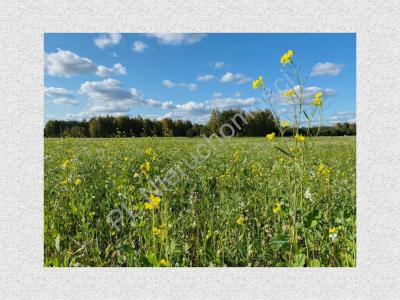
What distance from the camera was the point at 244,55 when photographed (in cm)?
292

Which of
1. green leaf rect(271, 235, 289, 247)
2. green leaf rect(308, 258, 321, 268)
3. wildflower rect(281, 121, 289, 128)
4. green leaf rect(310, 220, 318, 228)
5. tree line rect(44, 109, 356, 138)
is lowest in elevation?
green leaf rect(308, 258, 321, 268)

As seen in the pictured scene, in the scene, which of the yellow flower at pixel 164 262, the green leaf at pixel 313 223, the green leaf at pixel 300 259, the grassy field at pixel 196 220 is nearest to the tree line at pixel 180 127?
the grassy field at pixel 196 220

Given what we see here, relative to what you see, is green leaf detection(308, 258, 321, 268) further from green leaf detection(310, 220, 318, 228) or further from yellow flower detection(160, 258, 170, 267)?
yellow flower detection(160, 258, 170, 267)

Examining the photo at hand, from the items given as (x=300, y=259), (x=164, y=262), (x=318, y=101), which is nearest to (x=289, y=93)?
(x=318, y=101)

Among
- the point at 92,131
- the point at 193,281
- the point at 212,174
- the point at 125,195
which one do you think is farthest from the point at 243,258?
the point at 92,131

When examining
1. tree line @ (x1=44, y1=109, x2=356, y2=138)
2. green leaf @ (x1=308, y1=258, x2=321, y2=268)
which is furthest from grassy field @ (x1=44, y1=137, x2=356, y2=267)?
tree line @ (x1=44, y1=109, x2=356, y2=138)

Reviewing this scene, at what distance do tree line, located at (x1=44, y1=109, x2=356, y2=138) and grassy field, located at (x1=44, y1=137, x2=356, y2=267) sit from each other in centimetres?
46

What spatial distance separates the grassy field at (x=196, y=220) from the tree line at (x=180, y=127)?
0.46 meters

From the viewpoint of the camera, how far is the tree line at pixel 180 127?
3.22 meters

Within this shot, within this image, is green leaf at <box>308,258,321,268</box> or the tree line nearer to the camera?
green leaf at <box>308,258,321,268</box>

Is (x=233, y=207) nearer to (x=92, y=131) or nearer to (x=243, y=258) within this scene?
(x=243, y=258)

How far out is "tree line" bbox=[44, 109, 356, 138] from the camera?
10.6ft

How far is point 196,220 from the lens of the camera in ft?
9.20

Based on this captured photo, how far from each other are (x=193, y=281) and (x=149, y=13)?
6.97ft
